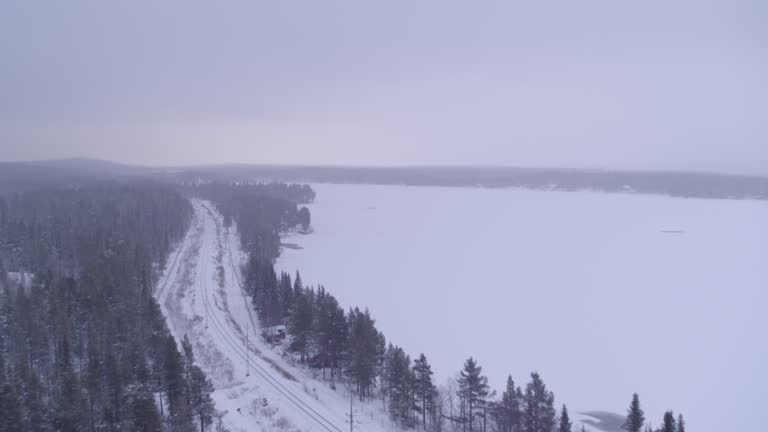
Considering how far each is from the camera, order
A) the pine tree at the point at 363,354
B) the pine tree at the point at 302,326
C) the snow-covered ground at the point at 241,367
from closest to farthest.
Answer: the snow-covered ground at the point at 241,367
the pine tree at the point at 363,354
the pine tree at the point at 302,326

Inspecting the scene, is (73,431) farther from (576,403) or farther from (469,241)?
(469,241)

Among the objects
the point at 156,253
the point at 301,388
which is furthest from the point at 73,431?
the point at 156,253

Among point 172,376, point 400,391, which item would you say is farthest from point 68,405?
point 400,391

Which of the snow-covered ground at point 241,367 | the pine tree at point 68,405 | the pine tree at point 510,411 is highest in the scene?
the pine tree at point 68,405

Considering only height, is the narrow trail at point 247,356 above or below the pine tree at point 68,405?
below

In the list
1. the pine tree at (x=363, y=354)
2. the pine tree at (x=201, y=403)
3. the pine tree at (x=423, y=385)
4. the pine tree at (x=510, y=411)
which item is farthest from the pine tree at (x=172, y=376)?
the pine tree at (x=510, y=411)

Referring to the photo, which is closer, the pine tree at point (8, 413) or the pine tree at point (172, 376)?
the pine tree at point (8, 413)

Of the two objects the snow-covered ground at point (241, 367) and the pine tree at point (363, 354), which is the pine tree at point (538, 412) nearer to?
the snow-covered ground at point (241, 367)

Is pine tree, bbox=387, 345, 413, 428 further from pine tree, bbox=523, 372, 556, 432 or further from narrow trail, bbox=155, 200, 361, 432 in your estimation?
pine tree, bbox=523, 372, 556, 432
